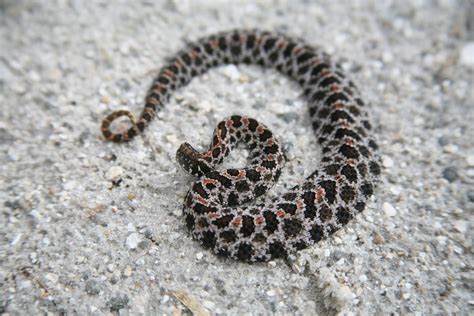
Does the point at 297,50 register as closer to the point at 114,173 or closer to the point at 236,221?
the point at 236,221

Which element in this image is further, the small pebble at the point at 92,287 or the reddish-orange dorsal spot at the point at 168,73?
the reddish-orange dorsal spot at the point at 168,73

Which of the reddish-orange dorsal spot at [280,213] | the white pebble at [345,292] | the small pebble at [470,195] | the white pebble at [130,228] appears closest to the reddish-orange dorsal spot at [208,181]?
the reddish-orange dorsal spot at [280,213]

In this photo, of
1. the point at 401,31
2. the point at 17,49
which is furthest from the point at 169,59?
the point at 401,31

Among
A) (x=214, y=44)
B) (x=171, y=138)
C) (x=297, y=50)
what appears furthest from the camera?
(x=214, y=44)

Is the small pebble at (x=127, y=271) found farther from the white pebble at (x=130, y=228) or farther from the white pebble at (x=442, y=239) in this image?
the white pebble at (x=442, y=239)

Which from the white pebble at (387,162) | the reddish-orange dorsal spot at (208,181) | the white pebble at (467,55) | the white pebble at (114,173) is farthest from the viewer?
the white pebble at (467,55)

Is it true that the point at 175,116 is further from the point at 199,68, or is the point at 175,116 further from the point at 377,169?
the point at 377,169

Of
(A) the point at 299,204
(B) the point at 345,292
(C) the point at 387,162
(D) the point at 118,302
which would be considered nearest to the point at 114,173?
(D) the point at 118,302
